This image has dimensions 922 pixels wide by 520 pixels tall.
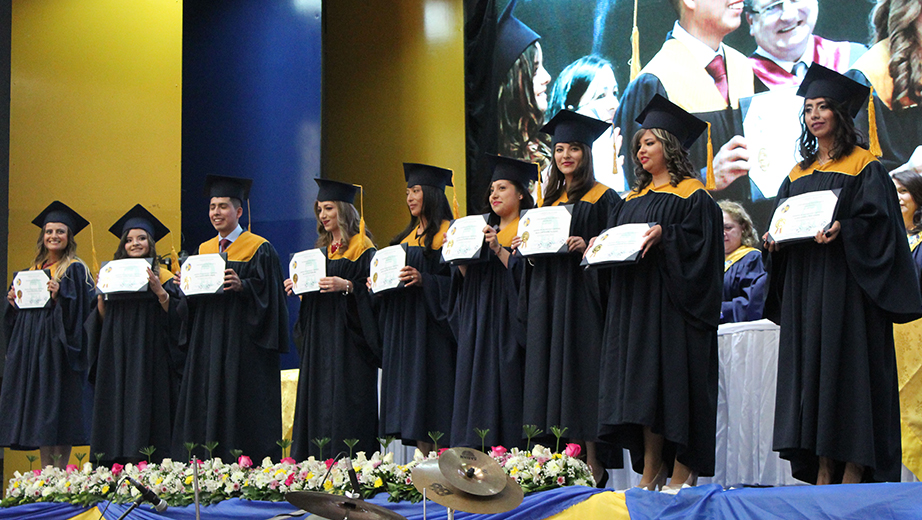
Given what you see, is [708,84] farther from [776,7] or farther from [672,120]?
[672,120]

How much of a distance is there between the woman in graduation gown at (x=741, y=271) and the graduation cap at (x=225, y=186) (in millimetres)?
3835

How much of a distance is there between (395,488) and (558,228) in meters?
Answer: 1.80

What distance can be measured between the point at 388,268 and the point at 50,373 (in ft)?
10.5

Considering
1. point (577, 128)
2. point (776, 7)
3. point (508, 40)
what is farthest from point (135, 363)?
point (776, 7)

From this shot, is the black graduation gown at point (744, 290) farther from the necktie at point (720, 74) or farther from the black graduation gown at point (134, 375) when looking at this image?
the black graduation gown at point (134, 375)

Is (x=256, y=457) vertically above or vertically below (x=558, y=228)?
below

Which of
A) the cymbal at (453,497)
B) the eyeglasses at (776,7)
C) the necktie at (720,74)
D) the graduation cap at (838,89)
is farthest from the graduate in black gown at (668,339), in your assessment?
the eyeglasses at (776,7)

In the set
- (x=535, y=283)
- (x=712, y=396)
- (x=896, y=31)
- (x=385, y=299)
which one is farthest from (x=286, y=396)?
(x=896, y=31)

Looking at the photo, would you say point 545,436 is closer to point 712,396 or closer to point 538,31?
point 712,396

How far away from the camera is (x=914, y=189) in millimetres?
7695

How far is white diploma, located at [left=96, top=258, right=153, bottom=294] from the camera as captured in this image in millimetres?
7512

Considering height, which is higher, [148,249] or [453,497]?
[148,249]

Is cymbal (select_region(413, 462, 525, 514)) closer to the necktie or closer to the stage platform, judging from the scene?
the stage platform

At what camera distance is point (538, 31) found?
11.0m
